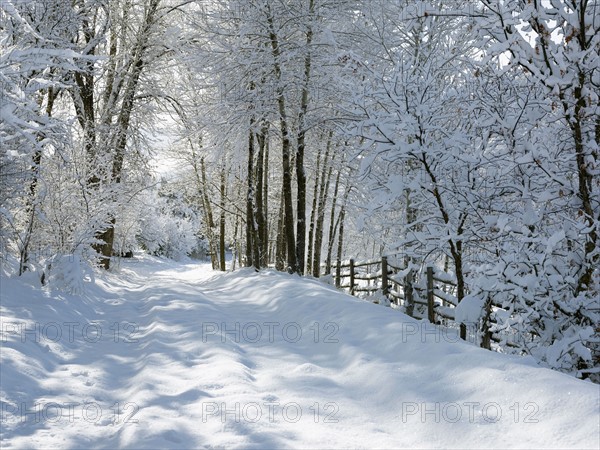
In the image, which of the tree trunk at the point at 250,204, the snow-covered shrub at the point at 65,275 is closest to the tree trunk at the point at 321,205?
the tree trunk at the point at 250,204

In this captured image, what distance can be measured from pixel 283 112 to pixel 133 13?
7543 mm

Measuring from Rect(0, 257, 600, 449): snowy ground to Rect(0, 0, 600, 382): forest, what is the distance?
1.07 m

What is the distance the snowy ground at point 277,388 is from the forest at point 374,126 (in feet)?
3.51

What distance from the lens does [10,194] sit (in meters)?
7.70

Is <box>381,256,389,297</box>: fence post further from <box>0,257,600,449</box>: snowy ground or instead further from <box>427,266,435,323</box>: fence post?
<box>0,257,600,449</box>: snowy ground

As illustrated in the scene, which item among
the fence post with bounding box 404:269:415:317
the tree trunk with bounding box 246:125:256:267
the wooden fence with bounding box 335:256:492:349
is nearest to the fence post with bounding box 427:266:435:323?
the wooden fence with bounding box 335:256:492:349

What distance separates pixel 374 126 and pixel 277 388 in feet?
10.7

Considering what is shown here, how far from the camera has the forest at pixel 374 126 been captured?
4484 mm

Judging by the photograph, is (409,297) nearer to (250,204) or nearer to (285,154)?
(285,154)

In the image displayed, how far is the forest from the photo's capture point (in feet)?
14.7

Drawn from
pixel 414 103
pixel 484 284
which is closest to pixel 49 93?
pixel 414 103

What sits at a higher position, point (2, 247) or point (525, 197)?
point (525, 197)

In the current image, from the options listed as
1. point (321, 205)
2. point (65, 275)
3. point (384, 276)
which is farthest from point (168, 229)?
point (65, 275)

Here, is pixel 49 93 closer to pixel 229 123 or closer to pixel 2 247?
pixel 229 123
